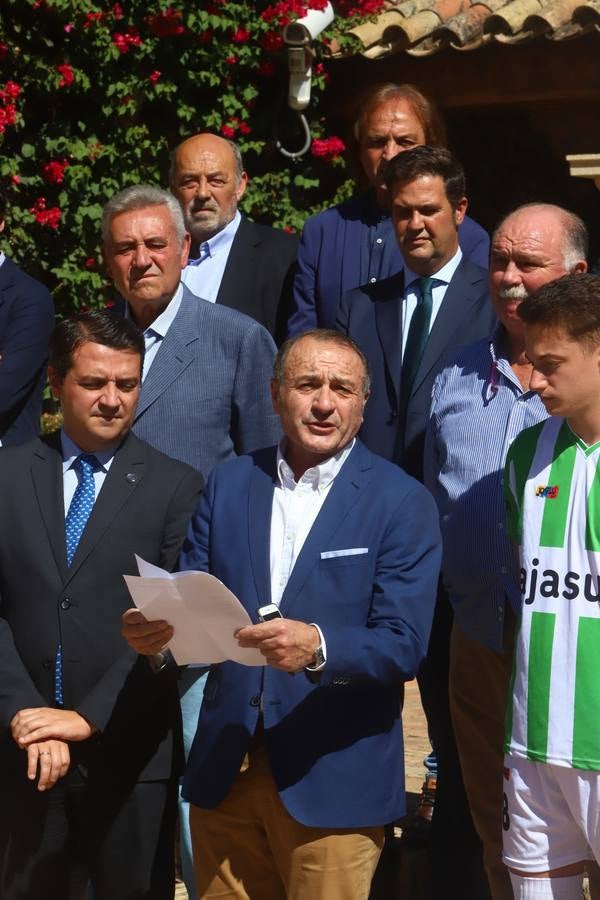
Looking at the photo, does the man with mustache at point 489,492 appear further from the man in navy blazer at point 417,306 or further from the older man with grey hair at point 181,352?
the older man with grey hair at point 181,352

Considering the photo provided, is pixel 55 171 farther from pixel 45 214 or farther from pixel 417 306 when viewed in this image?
pixel 417 306

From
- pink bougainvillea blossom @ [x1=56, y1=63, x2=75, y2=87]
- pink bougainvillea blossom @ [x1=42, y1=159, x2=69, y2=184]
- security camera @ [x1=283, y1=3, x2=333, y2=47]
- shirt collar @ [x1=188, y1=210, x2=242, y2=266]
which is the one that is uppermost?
security camera @ [x1=283, y1=3, x2=333, y2=47]

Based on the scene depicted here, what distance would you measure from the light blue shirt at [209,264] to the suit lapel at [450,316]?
40.5 inches

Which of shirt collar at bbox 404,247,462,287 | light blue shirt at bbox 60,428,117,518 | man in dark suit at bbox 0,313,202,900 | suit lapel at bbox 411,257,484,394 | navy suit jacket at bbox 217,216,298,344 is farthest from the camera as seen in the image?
navy suit jacket at bbox 217,216,298,344

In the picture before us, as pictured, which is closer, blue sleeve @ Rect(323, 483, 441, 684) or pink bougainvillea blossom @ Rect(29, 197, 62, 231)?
blue sleeve @ Rect(323, 483, 441, 684)

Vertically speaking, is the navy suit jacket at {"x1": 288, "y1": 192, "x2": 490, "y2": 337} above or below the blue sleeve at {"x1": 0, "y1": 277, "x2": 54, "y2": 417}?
above

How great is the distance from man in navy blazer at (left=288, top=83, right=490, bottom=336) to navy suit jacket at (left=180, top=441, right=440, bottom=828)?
1.52m

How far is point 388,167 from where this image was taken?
15.7 feet

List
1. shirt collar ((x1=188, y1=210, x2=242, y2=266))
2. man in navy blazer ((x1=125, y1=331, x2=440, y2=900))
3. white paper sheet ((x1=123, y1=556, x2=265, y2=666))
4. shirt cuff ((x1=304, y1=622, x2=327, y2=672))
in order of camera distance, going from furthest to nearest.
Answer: shirt collar ((x1=188, y1=210, x2=242, y2=266))
man in navy blazer ((x1=125, y1=331, x2=440, y2=900))
shirt cuff ((x1=304, y1=622, x2=327, y2=672))
white paper sheet ((x1=123, y1=556, x2=265, y2=666))

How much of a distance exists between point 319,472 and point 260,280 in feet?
5.83

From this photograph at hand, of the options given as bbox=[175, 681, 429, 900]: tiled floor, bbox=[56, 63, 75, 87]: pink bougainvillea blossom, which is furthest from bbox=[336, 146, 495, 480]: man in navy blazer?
bbox=[56, 63, 75, 87]: pink bougainvillea blossom

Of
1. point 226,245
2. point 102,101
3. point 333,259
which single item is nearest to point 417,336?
point 333,259

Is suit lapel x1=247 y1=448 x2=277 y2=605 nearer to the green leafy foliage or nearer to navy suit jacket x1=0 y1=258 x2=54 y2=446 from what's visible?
navy suit jacket x1=0 y1=258 x2=54 y2=446

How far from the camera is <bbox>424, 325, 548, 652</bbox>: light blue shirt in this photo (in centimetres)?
402
